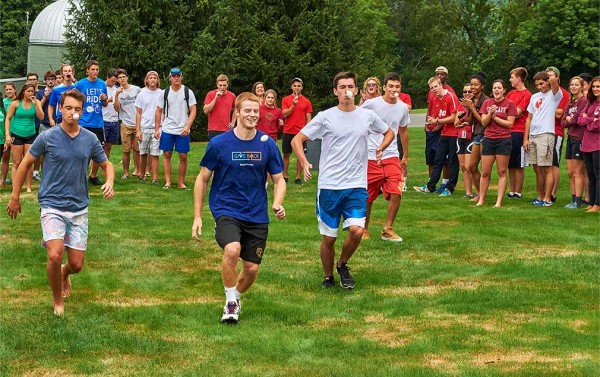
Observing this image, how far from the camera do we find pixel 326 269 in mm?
10375

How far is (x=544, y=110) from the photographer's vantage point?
16828 millimetres

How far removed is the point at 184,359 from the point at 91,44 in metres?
33.2

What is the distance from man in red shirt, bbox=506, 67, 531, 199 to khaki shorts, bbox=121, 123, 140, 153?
752cm

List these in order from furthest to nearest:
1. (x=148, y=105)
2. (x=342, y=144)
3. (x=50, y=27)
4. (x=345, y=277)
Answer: (x=50, y=27) → (x=148, y=105) → (x=345, y=277) → (x=342, y=144)

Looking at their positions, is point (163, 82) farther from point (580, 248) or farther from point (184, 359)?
point (184, 359)

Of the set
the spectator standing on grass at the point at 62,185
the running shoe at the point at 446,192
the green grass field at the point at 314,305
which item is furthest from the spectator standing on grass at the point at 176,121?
the spectator standing on grass at the point at 62,185

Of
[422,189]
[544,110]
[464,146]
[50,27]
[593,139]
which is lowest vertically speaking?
[422,189]

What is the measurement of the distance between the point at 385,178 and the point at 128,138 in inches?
368

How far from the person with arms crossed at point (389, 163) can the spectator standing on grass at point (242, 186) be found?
3423mm

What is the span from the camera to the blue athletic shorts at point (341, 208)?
33.3ft

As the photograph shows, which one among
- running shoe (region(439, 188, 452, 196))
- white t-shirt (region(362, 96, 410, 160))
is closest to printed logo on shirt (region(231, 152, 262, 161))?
white t-shirt (region(362, 96, 410, 160))

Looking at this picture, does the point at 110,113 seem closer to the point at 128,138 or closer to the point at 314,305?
the point at 128,138

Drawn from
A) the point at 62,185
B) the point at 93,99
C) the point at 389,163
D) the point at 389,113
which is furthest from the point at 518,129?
the point at 62,185

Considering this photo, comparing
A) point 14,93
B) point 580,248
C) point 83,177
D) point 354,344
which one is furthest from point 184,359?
point 14,93
